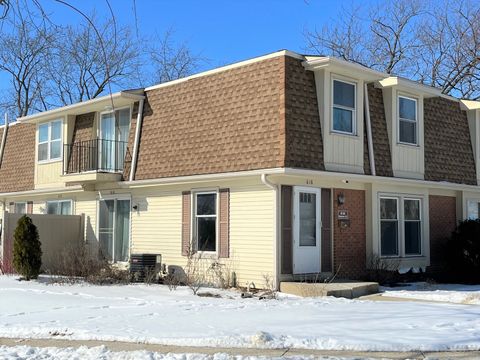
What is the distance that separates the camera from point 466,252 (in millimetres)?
16547

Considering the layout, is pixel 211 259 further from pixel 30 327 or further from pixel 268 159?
pixel 30 327

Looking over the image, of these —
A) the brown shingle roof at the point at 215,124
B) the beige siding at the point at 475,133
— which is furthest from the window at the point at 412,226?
the brown shingle roof at the point at 215,124

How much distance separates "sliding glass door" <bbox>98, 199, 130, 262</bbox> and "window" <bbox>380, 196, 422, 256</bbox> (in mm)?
7696

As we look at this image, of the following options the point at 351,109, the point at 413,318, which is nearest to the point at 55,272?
the point at 351,109

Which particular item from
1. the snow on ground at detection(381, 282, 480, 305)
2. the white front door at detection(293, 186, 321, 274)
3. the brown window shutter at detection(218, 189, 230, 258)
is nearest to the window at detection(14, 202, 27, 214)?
the brown window shutter at detection(218, 189, 230, 258)

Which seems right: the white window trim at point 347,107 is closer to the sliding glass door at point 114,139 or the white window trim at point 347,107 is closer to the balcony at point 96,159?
the balcony at point 96,159

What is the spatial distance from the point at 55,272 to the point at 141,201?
336 centimetres

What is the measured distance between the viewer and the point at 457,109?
19438 millimetres

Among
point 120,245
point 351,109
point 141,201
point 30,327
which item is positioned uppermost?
point 351,109

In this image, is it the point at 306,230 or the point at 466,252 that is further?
the point at 466,252

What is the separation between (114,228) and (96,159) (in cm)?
231

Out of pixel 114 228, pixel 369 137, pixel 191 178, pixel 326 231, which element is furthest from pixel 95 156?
pixel 369 137

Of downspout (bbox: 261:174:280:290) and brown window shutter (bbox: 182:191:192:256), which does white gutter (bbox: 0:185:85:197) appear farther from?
downspout (bbox: 261:174:280:290)

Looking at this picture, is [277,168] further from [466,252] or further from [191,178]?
[466,252]
